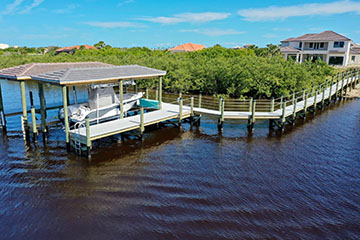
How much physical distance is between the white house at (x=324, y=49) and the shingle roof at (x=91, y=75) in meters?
37.6

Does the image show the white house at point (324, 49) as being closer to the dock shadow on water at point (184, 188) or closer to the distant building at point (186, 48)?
the distant building at point (186, 48)

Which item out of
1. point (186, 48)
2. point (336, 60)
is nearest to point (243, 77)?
point (336, 60)

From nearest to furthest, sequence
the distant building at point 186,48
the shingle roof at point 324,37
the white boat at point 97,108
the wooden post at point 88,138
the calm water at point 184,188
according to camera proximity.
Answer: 1. the calm water at point 184,188
2. the wooden post at point 88,138
3. the white boat at point 97,108
4. the shingle roof at point 324,37
5. the distant building at point 186,48

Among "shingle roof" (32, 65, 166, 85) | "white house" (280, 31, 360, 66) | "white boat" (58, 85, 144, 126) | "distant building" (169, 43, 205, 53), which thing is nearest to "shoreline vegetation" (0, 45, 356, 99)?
"shingle roof" (32, 65, 166, 85)

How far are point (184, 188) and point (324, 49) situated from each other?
46909 mm

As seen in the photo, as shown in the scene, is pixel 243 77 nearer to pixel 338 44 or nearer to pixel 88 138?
pixel 88 138

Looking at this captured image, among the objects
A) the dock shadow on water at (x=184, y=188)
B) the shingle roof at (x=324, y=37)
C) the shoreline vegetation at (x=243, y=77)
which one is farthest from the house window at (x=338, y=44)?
the dock shadow on water at (x=184, y=188)

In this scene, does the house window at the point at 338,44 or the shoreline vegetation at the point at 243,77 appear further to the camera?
the house window at the point at 338,44

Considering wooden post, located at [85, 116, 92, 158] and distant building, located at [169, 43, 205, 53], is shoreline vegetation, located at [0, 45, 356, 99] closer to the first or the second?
wooden post, located at [85, 116, 92, 158]

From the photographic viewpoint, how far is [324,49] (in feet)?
158

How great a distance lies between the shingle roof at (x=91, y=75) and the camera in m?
12.5

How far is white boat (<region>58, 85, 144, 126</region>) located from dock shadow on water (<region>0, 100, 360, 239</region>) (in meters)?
1.47

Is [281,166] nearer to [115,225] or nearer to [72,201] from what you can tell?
[115,225]

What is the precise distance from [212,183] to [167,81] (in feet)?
70.7
